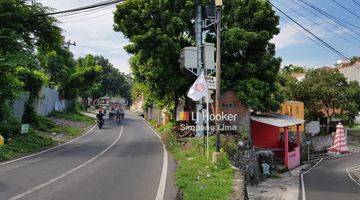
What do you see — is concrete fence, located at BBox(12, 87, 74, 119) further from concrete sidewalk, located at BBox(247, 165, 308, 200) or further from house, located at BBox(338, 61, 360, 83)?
→ house, located at BBox(338, 61, 360, 83)

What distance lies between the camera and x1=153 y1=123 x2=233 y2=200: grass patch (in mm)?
11727

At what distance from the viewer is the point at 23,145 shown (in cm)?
2202

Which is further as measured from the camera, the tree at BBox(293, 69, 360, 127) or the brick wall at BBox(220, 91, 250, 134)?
the tree at BBox(293, 69, 360, 127)

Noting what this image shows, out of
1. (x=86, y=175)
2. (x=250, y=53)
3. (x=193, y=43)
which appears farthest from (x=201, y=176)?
(x=250, y=53)

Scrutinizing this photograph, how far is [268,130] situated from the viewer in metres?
33.7

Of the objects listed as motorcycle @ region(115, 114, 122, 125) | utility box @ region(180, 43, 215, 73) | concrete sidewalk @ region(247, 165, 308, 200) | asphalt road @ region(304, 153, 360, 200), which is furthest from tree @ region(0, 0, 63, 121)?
motorcycle @ region(115, 114, 122, 125)

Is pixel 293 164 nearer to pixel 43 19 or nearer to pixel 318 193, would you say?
pixel 318 193

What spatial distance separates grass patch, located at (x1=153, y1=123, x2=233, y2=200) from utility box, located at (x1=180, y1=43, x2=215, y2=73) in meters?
5.76

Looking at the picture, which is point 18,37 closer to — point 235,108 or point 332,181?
point 235,108

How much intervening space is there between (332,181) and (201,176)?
58.7 feet

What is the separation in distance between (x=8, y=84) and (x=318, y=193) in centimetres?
1738

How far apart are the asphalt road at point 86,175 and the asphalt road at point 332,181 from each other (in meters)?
9.21

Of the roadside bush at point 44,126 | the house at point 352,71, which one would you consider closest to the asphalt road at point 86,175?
the roadside bush at point 44,126

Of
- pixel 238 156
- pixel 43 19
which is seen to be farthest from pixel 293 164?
pixel 43 19
